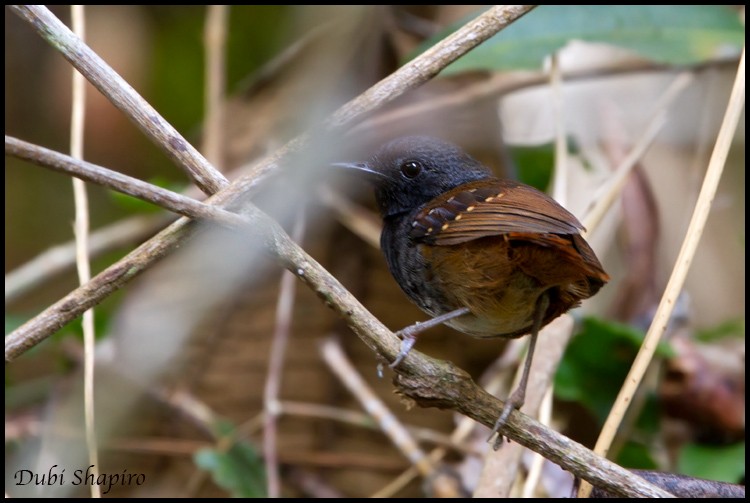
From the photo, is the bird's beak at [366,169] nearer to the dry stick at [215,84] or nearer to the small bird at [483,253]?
the small bird at [483,253]

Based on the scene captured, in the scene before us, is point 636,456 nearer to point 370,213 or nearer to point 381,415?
point 381,415

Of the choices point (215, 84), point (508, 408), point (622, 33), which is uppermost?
point (215, 84)

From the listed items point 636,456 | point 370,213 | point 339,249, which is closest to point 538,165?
point 370,213

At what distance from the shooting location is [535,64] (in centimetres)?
277

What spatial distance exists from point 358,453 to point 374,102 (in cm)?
255

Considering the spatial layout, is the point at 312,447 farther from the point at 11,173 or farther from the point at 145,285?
the point at 11,173

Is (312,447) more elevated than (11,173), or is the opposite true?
(11,173)

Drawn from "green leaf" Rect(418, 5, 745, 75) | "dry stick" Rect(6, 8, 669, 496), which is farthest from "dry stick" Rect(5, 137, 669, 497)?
"green leaf" Rect(418, 5, 745, 75)

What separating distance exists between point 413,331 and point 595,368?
1444 mm

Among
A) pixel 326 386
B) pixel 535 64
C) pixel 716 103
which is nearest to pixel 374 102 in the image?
pixel 535 64

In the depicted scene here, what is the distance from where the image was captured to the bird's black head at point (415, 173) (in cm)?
208

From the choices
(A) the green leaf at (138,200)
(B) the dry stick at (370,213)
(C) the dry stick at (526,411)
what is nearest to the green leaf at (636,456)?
(C) the dry stick at (526,411)

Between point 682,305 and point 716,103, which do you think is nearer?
point 682,305

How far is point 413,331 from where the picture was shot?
5.51 ft
